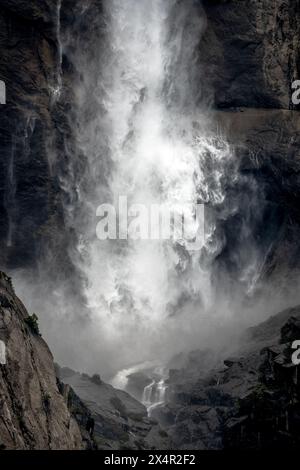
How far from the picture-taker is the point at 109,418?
62031 mm

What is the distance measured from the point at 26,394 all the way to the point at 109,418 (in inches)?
910

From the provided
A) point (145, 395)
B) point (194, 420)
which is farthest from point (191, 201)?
point (194, 420)

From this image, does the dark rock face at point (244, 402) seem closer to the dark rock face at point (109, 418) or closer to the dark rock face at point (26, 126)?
the dark rock face at point (109, 418)

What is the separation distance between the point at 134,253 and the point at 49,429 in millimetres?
58689

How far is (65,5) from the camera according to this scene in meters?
85.4

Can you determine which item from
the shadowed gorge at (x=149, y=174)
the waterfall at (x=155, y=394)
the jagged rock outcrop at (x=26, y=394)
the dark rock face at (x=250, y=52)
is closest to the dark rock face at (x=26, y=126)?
the shadowed gorge at (x=149, y=174)

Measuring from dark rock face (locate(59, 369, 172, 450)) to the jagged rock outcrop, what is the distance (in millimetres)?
3915

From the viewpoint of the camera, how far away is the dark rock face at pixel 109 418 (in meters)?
51.3

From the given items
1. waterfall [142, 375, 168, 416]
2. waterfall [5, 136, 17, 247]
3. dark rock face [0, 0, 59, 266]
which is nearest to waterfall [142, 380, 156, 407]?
waterfall [142, 375, 168, 416]

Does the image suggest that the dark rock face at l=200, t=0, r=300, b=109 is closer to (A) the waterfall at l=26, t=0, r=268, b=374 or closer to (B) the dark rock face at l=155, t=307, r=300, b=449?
(A) the waterfall at l=26, t=0, r=268, b=374

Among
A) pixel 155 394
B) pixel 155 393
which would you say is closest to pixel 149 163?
pixel 155 393

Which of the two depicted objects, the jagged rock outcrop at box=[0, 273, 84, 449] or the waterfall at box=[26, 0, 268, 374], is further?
the waterfall at box=[26, 0, 268, 374]

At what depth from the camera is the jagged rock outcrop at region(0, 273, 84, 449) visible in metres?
37.8

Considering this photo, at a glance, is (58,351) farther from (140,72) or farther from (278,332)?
(140,72)
